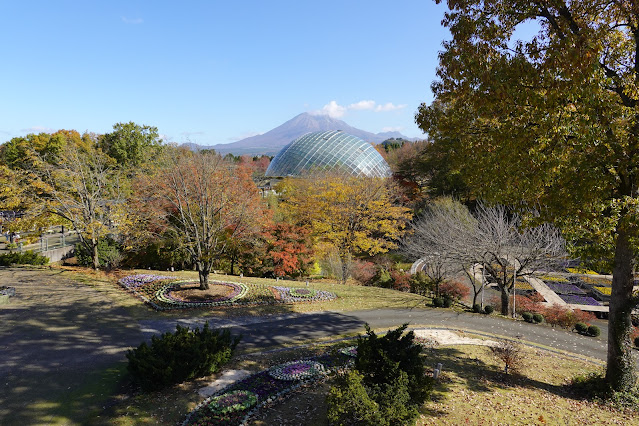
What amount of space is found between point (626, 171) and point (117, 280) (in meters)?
22.3

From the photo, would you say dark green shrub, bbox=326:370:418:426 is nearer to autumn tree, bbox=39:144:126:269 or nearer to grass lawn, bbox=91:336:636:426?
grass lawn, bbox=91:336:636:426

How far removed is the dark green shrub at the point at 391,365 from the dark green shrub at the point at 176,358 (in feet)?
13.1

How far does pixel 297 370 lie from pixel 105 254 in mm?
18209

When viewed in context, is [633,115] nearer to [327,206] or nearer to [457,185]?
[327,206]

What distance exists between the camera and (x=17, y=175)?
18.1 meters

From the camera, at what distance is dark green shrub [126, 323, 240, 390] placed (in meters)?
8.03

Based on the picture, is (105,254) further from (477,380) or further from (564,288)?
(564,288)

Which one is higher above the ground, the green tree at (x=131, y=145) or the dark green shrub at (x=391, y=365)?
the green tree at (x=131, y=145)

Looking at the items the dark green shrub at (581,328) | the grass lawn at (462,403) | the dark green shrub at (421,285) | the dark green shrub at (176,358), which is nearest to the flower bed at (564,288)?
the dark green shrub at (421,285)

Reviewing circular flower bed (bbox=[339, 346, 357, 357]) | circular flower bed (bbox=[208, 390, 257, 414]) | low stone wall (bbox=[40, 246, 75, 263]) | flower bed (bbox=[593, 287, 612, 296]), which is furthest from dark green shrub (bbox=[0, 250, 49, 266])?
flower bed (bbox=[593, 287, 612, 296])

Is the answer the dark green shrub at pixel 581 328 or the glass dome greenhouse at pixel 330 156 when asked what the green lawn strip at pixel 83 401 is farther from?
the glass dome greenhouse at pixel 330 156

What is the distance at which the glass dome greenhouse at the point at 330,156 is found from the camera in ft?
190

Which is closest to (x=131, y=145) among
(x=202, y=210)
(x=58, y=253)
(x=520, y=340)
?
(x=58, y=253)

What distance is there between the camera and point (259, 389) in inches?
339
